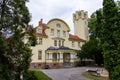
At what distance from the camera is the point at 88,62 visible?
48438 mm

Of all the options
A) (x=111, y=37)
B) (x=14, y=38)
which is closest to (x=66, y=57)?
(x=111, y=37)

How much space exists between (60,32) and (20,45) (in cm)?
3325

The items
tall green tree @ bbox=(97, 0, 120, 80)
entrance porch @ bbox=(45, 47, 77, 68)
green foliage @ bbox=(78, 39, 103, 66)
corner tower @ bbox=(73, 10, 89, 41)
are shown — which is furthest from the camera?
corner tower @ bbox=(73, 10, 89, 41)

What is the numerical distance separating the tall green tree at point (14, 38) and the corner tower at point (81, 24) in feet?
132

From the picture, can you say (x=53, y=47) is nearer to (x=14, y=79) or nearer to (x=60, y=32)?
(x=60, y=32)

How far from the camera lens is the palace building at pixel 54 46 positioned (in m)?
39.9

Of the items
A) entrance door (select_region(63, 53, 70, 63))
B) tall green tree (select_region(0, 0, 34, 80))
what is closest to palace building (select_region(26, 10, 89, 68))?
entrance door (select_region(63, 53, 70, 63))

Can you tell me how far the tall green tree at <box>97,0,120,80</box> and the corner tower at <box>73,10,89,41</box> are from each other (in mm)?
36252

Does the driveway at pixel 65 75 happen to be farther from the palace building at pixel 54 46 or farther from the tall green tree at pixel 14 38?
the tall green tree at pixel 14 38

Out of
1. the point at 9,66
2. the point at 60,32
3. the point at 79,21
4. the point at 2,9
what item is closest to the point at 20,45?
the point at 9,66

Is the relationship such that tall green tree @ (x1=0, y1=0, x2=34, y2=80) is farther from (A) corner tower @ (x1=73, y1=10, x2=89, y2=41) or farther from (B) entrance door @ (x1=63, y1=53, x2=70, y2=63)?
(A) corner tower @ (x1=73, y1=10, x2=89, y2=41)

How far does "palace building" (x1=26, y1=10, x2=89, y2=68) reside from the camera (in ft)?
131

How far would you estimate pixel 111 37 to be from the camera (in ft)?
46.5

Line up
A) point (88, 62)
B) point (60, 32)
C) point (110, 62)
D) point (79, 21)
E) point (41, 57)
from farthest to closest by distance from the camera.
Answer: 1. point (79, 21)
2. point (88, 62)
3. point (60, 32)
4. point (41, 57)
5. point (110, 62)
